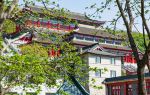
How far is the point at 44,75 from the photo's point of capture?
13.6 meters

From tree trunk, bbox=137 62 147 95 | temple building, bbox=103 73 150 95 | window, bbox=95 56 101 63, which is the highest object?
tree trunk, bbox=137 62 147 95

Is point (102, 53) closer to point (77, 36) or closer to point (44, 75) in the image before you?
point (77, 36)

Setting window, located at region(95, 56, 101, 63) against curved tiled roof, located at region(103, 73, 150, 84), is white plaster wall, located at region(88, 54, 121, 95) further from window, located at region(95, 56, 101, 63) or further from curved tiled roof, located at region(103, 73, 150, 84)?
curved tiled roof, located at region(103, 73, 150, 84)

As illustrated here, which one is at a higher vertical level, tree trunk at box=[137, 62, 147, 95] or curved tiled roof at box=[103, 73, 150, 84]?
tree trunk at box=[137, 62, 147, 95]

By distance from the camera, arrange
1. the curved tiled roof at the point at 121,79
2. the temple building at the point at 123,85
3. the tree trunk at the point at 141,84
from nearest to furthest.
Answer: the tree trunk at the point at 141,84, the curved tiled roof at the point at 121,79, the temple building at the point at 123,85

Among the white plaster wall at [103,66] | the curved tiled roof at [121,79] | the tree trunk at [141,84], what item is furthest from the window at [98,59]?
the tree trunk at [141,84]

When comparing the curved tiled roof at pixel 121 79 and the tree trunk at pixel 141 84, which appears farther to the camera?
the curved tiled roof at pixel 121 79

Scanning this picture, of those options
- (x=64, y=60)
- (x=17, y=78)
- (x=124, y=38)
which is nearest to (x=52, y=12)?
(x=64, y=60)

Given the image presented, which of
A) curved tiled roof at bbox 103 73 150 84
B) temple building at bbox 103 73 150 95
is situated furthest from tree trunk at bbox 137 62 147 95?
temple building at bbox 103 73 150 95

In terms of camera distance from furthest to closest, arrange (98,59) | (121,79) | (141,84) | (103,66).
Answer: (103,66) → (98,59) → (121,79) → (141,84)

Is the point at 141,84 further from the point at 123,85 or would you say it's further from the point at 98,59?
the point at 98,59

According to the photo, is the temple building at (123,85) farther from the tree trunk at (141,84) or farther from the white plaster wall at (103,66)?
the tree trunk at (141,84)

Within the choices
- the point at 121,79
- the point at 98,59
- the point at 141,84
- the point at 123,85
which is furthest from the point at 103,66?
the point at 141,84

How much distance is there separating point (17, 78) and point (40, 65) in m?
4.76
